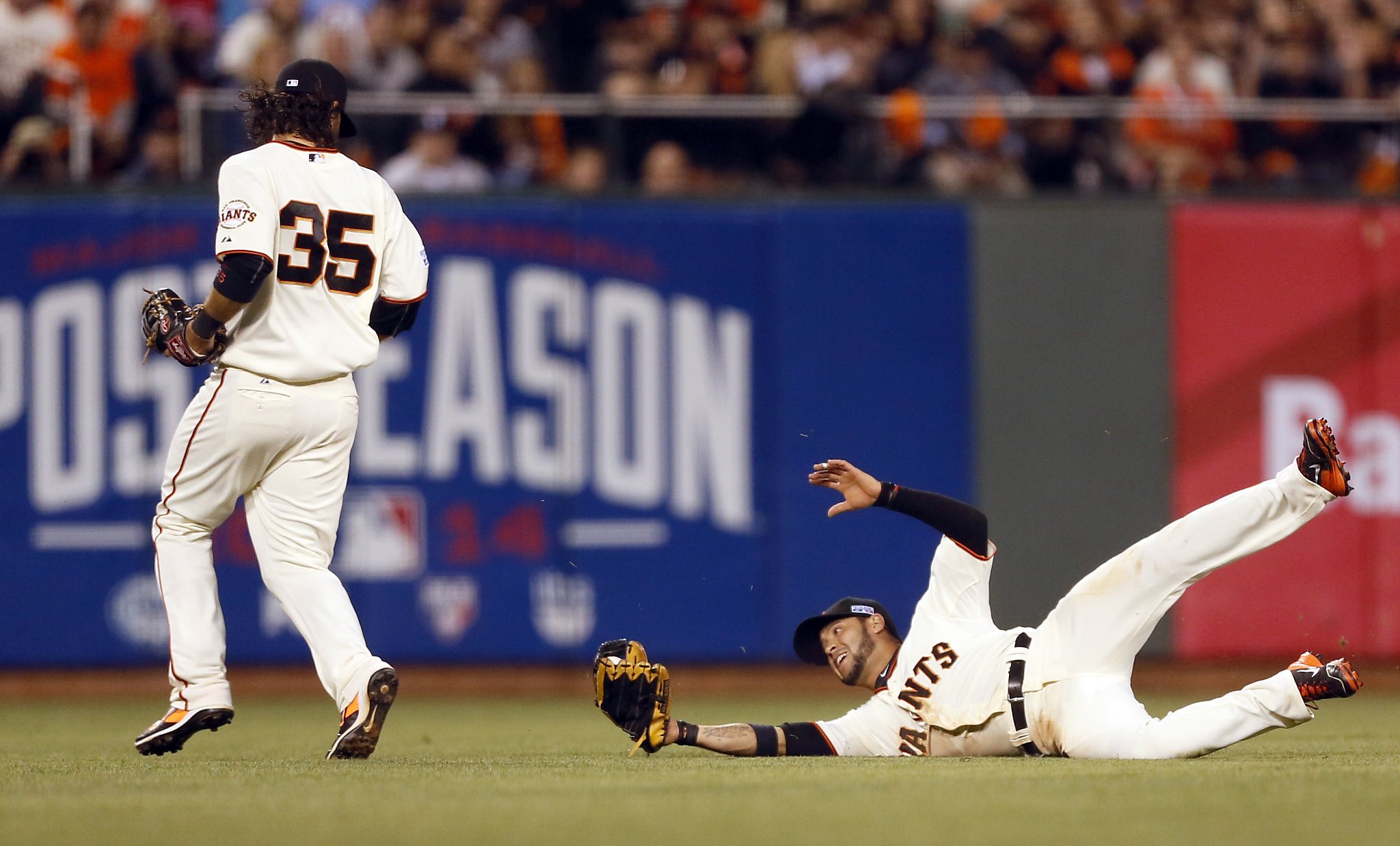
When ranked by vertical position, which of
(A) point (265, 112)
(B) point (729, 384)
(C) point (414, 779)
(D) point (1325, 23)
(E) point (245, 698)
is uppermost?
(D) point (1325, 23)

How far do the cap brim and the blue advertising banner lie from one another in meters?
4.34

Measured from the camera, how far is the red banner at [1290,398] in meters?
10.8

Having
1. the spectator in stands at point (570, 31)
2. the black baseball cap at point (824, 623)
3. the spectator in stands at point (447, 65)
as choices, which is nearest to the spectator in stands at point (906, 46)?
the spectator in stands at point (570, 31)

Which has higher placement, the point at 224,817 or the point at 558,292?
the point at 558,292

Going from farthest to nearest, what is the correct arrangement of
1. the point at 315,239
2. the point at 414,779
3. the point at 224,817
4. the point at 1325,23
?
the point at 1325,23
the point at 315,239
the point at 414,779
the point at 224,817

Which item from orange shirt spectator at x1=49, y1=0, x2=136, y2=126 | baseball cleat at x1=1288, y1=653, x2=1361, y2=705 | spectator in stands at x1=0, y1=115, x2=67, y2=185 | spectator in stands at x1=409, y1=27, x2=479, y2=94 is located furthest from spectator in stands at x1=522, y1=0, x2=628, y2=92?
baseball cleat at x1=1288, y1=653, x2=1361, y2=705

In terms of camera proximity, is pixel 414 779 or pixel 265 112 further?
pixel 265 112

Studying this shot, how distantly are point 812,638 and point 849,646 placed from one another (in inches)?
6.3


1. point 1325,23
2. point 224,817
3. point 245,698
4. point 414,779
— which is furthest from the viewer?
point 1325,23

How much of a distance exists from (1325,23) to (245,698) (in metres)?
8.31

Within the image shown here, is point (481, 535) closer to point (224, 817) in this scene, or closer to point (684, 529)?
point (684, 529)

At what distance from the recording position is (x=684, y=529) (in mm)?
10648

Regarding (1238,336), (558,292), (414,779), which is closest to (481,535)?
(558,292)

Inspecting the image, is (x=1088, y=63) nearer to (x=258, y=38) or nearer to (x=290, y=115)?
(x=258, y=38)
